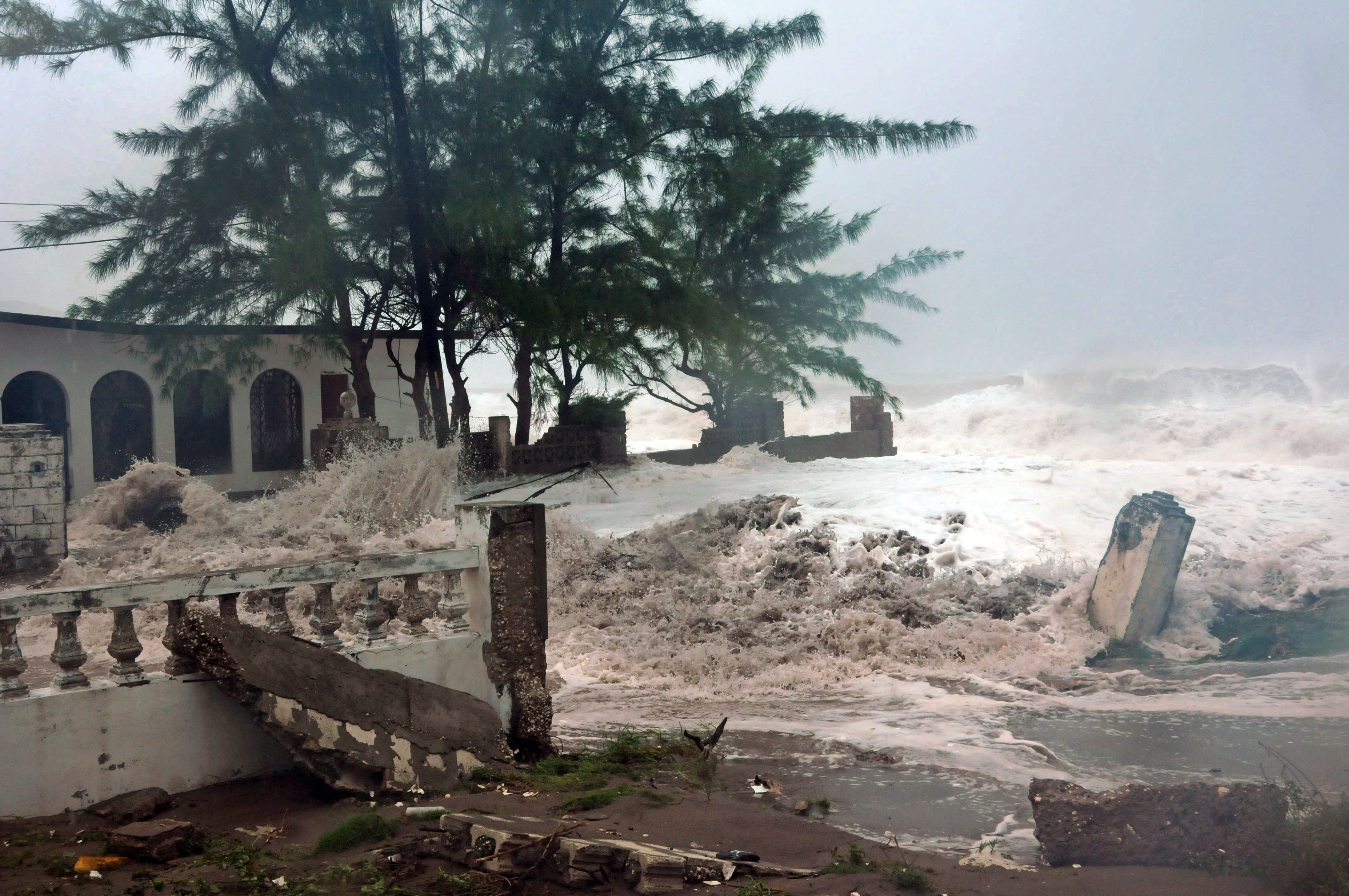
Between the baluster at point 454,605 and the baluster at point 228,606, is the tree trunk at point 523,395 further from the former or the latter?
the baluster at point 228,606

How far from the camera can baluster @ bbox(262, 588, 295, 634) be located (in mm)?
3811

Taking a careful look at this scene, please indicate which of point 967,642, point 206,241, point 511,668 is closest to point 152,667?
point 511,668

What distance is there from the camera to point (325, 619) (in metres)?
3.93

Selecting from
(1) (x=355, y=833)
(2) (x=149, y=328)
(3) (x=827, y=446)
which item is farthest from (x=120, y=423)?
(1) (x=355, y=833)

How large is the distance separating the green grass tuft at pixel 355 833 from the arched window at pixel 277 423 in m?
14.0

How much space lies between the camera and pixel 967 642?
22.4 feet

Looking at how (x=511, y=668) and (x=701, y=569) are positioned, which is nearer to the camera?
(x=511, y=668)

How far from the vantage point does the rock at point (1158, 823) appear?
289 cm

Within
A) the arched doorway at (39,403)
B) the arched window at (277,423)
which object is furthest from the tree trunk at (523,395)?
the arched doorway at (39,403)

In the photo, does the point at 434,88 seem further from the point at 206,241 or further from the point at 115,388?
the point at 115,388

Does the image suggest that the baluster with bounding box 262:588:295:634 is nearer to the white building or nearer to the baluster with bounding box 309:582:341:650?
the baluster with bounding box 309:582:341:650

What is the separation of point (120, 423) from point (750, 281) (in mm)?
10153

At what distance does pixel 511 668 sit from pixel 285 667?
3.43 feet

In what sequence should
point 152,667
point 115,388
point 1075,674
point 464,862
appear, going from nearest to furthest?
point 464,862
point 152,667
point 1075,674
point 115,388
